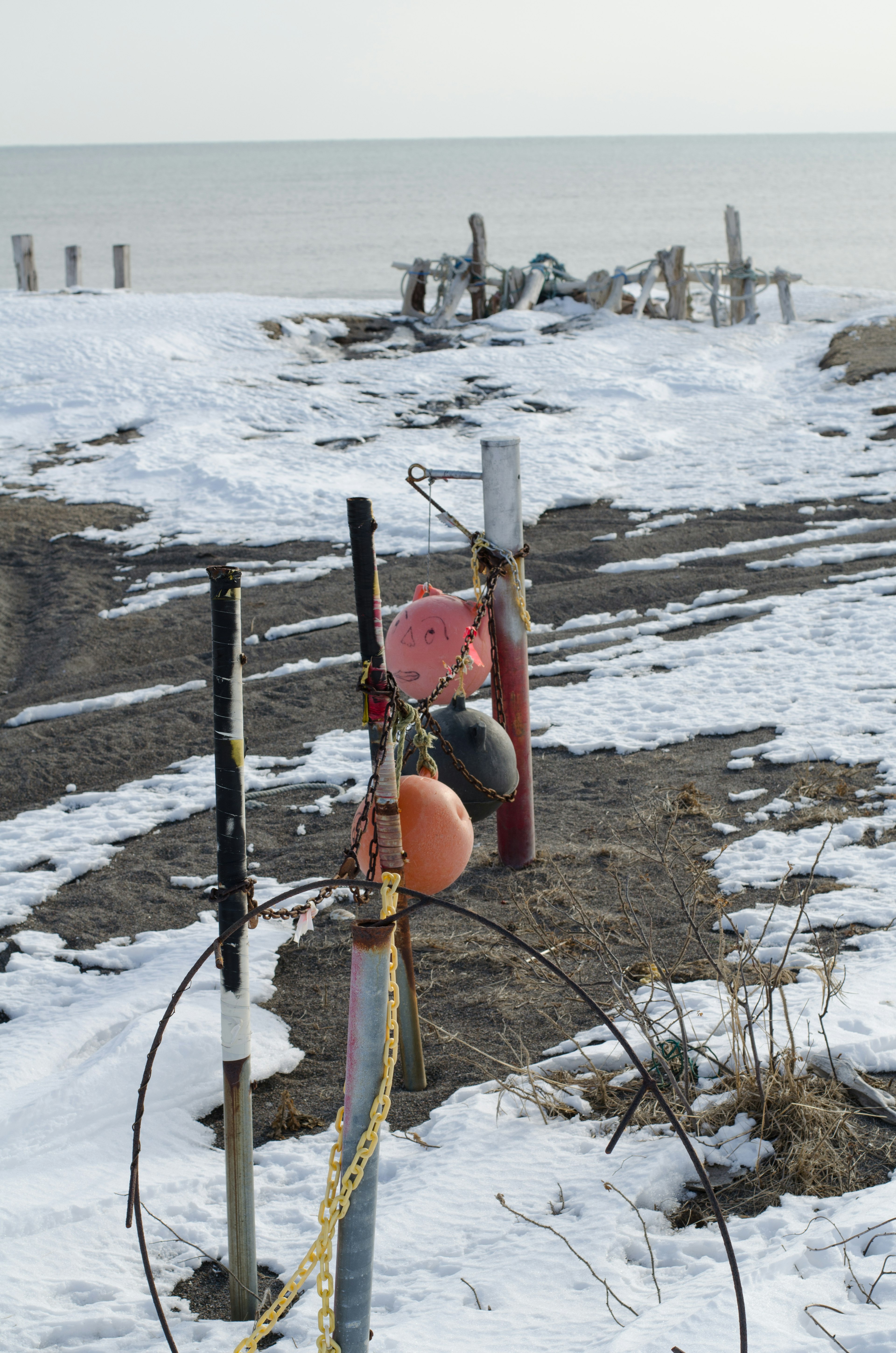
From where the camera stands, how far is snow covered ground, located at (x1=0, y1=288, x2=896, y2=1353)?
2629 mm

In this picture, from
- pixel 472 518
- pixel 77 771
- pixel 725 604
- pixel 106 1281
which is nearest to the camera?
pixel 106 1281

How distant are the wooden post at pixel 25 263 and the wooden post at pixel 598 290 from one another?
36.8 feet

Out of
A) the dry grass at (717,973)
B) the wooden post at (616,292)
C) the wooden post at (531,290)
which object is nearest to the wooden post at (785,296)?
the wooden post at (616,292)

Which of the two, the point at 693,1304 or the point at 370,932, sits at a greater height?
the point at 370,932

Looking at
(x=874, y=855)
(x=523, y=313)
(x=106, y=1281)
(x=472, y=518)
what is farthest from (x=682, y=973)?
(x=523, y=313)

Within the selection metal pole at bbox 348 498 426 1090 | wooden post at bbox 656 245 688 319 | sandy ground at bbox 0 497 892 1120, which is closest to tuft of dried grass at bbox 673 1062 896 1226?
sandy ground at bbox 0 497 892 1120

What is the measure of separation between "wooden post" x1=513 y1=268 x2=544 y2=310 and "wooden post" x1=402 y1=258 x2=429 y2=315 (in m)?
1.82

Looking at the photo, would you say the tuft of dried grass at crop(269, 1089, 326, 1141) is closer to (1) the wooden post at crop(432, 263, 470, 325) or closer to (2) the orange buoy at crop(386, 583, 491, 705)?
(2) the orange buoy at crop(386, 583, 491, 705)

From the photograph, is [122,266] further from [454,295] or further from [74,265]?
[454,295]

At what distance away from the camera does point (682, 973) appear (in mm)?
4203

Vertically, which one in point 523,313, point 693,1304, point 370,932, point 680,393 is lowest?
point 693,1304

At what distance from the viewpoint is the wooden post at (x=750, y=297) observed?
22547 millimetres

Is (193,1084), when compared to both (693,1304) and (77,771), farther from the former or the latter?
(77,771)

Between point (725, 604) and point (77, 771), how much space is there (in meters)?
5.03
